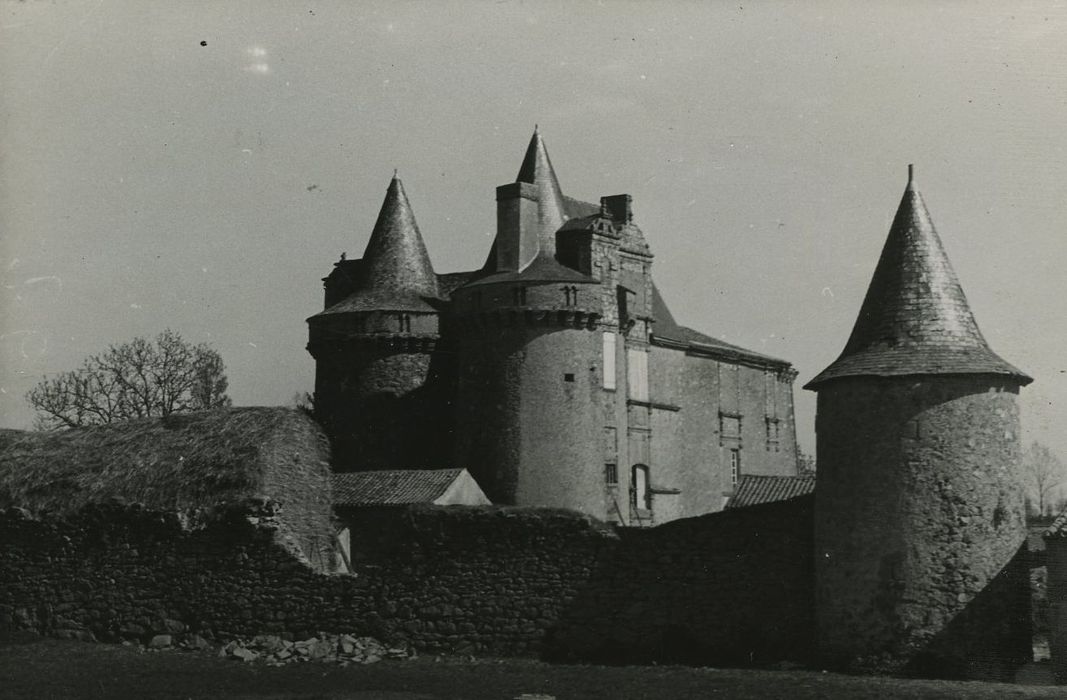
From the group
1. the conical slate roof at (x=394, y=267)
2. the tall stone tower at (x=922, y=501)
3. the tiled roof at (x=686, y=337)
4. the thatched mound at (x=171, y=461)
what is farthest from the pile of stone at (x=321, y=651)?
the tiled roof at (x=686, y=337)

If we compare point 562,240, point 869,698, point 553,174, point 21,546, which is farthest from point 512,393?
point 869,698

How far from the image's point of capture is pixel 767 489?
37219 mm

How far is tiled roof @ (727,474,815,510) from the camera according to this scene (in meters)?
36.3

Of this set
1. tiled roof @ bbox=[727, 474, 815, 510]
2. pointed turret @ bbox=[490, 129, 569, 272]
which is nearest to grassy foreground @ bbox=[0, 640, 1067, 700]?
tiled roof @ bbox=[727, 474, 815, 510]

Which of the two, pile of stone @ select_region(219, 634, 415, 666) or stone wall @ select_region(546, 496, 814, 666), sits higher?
stone wall @ select_region(546, 496, 814, 666)

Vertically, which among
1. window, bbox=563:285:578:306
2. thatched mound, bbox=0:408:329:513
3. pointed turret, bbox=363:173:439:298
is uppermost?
pointed turret, bbox=363:173:439:298

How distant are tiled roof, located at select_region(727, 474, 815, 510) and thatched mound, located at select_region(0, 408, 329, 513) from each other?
14634 millimetres

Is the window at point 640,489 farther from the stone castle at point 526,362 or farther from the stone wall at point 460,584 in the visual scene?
the stone wall at point 460,584

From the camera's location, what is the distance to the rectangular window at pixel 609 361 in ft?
136

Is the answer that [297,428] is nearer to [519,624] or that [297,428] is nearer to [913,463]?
[519,624]

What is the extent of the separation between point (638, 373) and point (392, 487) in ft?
37.6

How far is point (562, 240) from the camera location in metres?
41.5

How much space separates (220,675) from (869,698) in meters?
8.72

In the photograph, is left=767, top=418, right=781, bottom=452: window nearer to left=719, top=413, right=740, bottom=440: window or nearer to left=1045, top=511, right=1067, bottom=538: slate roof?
left=719, top=413, right=740, bottom=440: window
